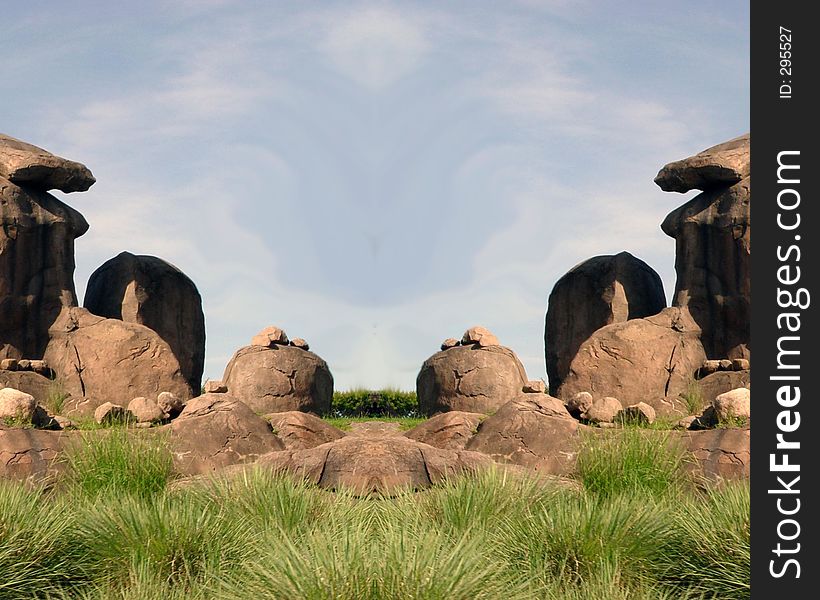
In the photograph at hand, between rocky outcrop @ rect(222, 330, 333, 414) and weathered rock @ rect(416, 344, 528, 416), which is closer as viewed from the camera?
weathered rock @ rect(416, 344, 528, 416)

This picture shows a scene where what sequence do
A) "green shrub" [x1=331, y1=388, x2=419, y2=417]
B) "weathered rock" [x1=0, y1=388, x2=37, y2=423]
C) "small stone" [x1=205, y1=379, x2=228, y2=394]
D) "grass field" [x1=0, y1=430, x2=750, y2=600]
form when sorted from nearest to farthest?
"grass field" [x1=0, y1=430, x2=750, y2=600] < "weathered rock" [x1=0, y1=388, x2=37, y2=423] < "small stone" [x1=205, y1=379, x2=228, y2=394] < "green shrub" [x1=331, y1=388, x2=419, y2=417]

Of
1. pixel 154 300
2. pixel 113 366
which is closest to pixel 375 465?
pixel 113 366

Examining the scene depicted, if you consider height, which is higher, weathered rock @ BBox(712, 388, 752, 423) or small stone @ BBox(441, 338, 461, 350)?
small stone @ BBox(441, 338, 461, 350)

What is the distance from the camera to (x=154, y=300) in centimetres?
1662

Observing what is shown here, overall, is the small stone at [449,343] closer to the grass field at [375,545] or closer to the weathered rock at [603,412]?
the weathered rock at [603,412]


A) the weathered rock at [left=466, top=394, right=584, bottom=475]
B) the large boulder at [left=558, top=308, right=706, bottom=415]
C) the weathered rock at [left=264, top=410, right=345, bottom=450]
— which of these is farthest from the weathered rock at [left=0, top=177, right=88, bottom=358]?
the large boulder at [left=558, top=308, right=706, bottom=415]

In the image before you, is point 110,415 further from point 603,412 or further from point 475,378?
point 603,412

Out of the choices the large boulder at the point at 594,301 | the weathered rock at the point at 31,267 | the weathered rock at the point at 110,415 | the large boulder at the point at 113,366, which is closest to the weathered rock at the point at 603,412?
the large boulder at the point at 594,301

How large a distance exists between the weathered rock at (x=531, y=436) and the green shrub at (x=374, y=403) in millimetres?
9044

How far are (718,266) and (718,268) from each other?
4cm

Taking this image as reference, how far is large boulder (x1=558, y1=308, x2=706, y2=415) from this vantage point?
1409cm

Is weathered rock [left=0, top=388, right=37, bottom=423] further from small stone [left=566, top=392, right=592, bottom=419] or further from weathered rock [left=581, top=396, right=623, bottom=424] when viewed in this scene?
weathered rock [left=581, top=396, right=623, bottom=424]

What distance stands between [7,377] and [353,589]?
11.3m

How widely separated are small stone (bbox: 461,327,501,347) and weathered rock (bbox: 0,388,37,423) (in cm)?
712
